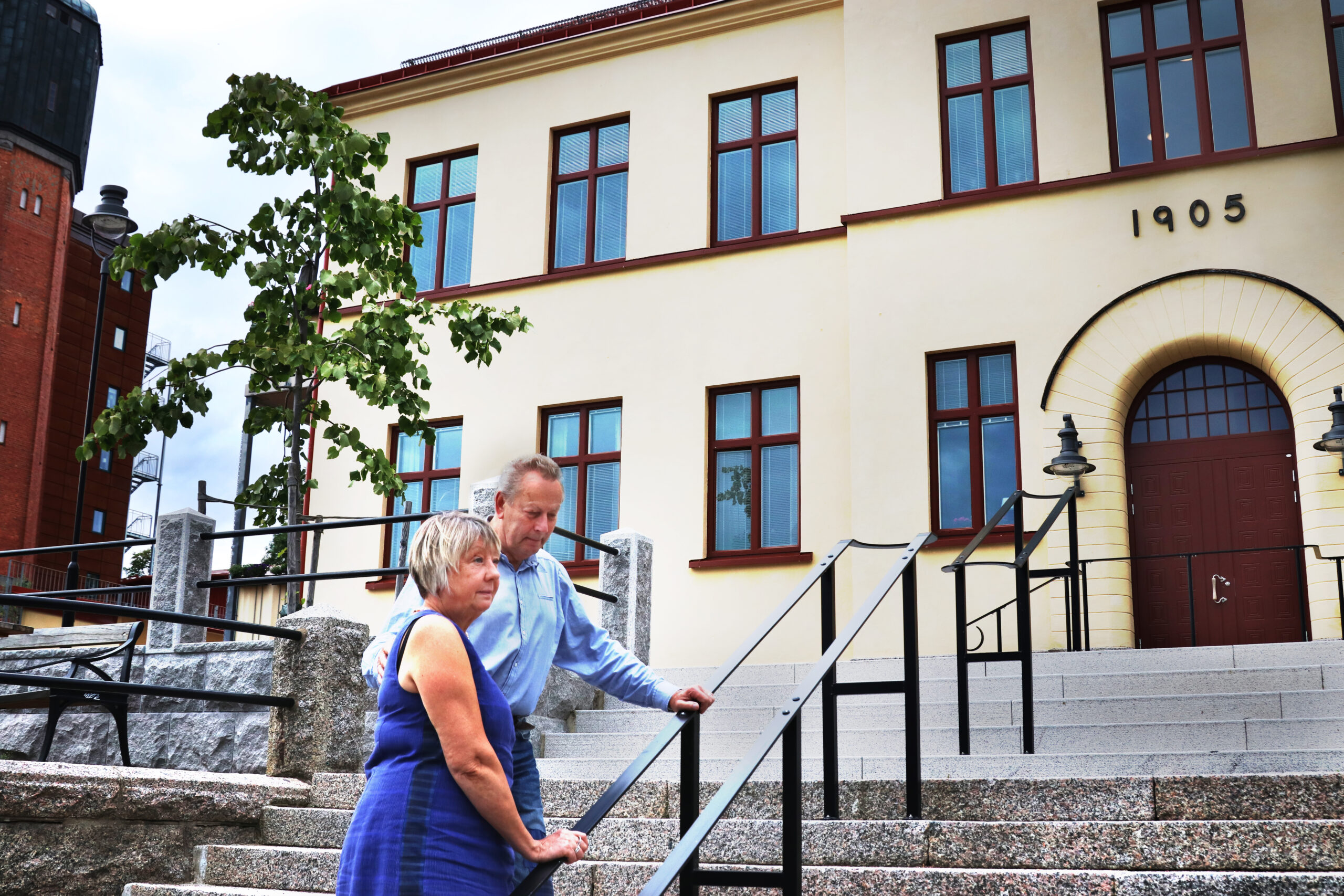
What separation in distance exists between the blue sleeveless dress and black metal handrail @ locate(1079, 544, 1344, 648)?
9.14 meters

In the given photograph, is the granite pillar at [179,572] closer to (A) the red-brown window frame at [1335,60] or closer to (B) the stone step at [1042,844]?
(B) the stone step at [1042,844]

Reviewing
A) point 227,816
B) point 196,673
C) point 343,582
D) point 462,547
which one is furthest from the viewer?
point 343,582

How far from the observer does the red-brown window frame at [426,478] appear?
632 inches

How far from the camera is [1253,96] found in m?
12.6

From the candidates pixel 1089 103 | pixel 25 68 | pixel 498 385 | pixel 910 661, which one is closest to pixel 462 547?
pixel 910 661

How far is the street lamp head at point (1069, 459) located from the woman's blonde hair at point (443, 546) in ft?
31.4

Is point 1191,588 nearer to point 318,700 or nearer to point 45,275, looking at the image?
point 318,700

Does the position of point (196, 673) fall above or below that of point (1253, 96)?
below

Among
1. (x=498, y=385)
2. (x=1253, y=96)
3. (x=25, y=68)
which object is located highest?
(x=25, y=68)

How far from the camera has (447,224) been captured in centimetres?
1719

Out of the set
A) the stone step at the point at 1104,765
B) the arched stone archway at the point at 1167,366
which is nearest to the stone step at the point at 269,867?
the stone step at the point at 1104,765

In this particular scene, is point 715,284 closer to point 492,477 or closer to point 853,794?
point 492,477

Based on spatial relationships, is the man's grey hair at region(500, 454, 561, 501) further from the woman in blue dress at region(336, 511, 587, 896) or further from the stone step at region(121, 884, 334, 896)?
the stone step at region(121, 884, 334, 896)

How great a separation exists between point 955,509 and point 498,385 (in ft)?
19.2
